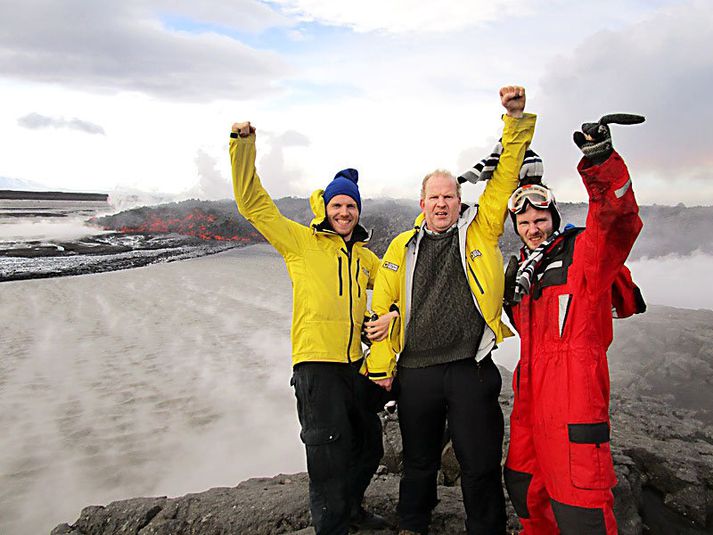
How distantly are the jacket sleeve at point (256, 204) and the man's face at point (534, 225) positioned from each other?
124cm

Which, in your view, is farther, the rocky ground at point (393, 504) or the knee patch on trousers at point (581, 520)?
the rocky ground at point (393, 504)

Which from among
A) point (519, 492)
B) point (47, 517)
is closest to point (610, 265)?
point (519, 492)

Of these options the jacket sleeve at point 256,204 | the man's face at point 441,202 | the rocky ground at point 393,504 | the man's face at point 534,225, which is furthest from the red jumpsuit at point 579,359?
the jacket sleeve at point 256,204

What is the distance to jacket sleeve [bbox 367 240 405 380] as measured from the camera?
2830 millimetres

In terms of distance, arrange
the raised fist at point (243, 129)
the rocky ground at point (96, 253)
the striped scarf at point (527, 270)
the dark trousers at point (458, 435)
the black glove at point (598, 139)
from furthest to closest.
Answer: the rocky ground at point (96, 253) < the raised fist at point (243, 129) < the dark trousers at point (458, 435) < the striped scarf at point (527, 270) < the black glove at point (598, 139)

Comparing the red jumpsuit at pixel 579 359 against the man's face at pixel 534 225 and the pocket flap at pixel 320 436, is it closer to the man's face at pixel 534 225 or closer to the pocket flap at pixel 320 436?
the man's face at pixel 534 225

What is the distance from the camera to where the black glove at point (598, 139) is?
2.04m

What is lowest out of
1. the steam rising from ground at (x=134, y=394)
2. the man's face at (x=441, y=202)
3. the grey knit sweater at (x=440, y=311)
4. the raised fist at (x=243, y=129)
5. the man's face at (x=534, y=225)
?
the steam rising from ground at (x=134, y=394)

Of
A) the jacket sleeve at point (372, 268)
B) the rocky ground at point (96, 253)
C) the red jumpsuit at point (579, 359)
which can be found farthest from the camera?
the rocky ground at point (96, 253)

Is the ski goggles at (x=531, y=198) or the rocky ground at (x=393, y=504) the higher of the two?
the ski goggles at (x=531, y=198)

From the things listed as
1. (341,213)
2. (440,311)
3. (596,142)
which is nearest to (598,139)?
(596,142)

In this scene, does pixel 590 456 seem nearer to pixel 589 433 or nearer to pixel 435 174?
pixel 589 433

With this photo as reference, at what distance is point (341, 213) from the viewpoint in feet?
9.99

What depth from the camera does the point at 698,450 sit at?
14.4 feet
